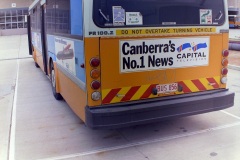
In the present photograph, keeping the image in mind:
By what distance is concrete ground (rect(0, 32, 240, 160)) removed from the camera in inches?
167

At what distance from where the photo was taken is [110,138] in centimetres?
483

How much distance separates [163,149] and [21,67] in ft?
33.4

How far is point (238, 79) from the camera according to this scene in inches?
344

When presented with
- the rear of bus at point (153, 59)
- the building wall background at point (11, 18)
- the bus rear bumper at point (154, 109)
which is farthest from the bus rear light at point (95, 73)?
the building wall background at point (11, 18)

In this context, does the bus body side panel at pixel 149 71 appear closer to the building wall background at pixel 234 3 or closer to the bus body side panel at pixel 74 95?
the bus body side panel at pixel 74 95

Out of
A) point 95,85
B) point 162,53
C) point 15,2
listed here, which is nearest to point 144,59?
point 162,53

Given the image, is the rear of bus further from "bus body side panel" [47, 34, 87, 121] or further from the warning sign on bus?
"bus body side panel" [47, 34, 87, 121]

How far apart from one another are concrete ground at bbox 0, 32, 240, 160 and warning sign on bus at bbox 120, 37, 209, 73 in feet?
3.99

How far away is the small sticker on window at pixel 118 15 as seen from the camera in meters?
4.07

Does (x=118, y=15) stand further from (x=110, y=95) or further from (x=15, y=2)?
(x=15, y=2)

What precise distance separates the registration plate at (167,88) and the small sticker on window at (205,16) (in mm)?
1162

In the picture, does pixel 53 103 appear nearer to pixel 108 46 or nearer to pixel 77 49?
pixel 77 49

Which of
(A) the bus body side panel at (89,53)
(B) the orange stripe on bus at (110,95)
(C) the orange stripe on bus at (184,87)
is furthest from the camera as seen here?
(C) the orange stripe on bus at (184,87)

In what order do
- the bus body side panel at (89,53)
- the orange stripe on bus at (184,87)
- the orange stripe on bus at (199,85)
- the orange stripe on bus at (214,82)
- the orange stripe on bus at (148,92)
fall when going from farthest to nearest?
the orange stripe on bus at (214,82) < the orange stripe on bus at (199,85) < the orange stripe on bus at (184,87) < the orange stripe on bus at (148,92) < the bus body side panel at (89,53)
